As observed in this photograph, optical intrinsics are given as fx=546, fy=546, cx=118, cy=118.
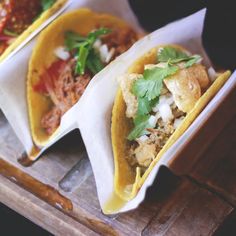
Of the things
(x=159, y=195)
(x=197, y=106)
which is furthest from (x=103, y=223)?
(x=197, y=106)

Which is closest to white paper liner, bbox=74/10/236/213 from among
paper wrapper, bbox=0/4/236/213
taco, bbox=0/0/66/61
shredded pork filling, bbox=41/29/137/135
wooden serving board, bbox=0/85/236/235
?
paper wrapper, bbox=0/4/236/213

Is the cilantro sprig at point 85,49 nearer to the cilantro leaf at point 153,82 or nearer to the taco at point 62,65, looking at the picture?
the taco at point 62,65

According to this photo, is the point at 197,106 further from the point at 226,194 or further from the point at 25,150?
A: the point at 25,150

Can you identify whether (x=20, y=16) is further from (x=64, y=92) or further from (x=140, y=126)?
(x=140, y=126)

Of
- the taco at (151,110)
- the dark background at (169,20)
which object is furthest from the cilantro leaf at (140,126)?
the dark background at (169,20)

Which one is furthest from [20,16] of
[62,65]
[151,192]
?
[151,192]

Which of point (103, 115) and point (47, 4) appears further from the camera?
point (47, 4)

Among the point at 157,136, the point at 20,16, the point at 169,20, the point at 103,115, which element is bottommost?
the point at 169,20

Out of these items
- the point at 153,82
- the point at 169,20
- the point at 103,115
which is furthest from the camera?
the point at 169,20
